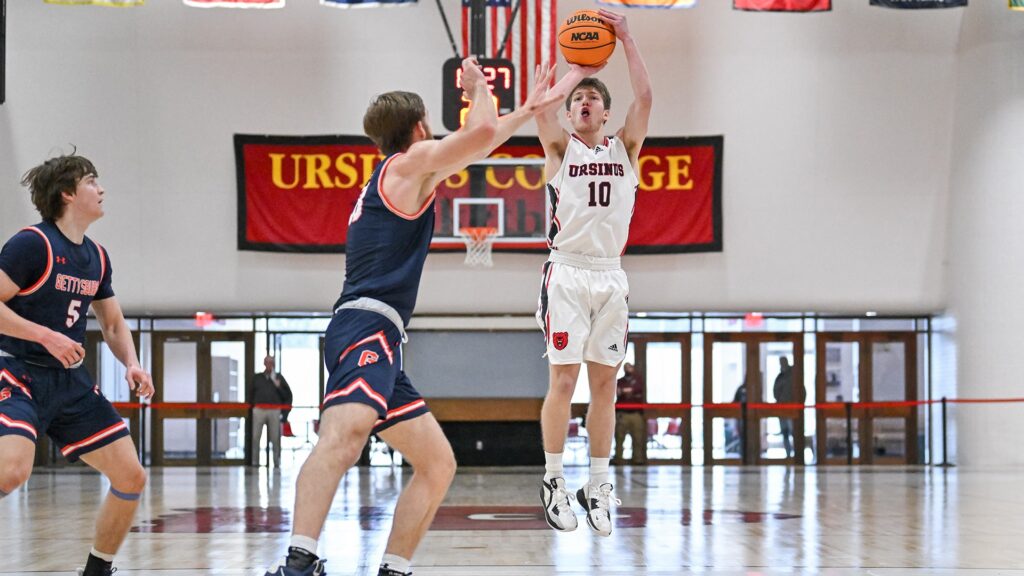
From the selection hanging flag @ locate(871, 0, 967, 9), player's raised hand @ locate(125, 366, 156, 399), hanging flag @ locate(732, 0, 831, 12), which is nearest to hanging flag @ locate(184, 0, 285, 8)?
hanging flag @ locate(732, 0, 831, 12)

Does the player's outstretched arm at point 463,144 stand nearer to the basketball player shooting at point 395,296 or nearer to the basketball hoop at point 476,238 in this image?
the basketball player shooting at point 395,296

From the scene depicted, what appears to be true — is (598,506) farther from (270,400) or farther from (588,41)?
(270,400)

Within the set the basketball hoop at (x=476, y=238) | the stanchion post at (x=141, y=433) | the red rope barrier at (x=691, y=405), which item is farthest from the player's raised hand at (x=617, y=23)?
the stanchion post at (x=141, y=433)

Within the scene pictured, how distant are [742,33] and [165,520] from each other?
1280 centimetres

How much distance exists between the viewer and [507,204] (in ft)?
57.0

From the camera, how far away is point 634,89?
5785 mm

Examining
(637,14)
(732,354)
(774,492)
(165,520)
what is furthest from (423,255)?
(732,354)

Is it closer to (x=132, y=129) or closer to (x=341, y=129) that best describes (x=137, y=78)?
(x=132, y=129)

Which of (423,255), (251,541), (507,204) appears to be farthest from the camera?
(507,204)

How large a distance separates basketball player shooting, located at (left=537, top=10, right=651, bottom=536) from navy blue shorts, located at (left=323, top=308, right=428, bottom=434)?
5.16ft

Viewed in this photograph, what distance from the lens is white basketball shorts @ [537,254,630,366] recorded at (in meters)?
5.80

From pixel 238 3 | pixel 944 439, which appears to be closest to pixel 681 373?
pixel 944 439

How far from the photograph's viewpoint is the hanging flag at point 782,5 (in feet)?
52.4

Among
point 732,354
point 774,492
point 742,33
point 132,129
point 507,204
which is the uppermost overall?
point 742,33
